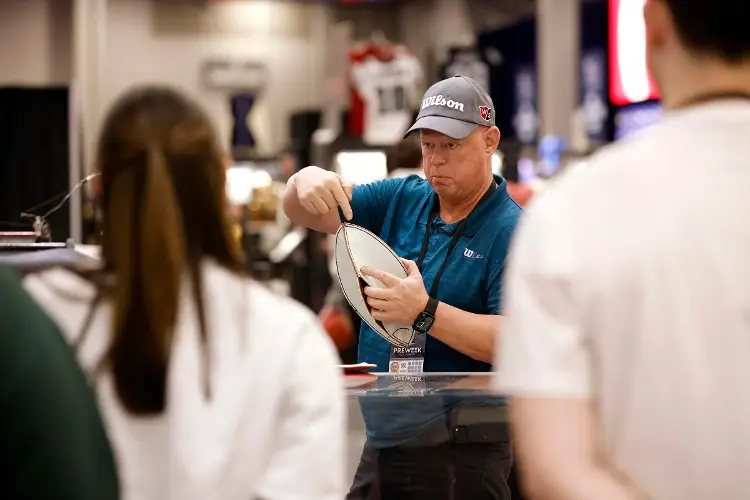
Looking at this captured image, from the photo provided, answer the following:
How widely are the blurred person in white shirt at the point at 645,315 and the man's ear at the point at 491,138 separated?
6.35 ft

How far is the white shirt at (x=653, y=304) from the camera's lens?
1.28 meters

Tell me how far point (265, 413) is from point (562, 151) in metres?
10.4

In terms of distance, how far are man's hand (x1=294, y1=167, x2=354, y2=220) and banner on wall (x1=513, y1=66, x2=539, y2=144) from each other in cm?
1165

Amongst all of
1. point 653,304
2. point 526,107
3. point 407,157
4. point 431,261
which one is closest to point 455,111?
point 431,261

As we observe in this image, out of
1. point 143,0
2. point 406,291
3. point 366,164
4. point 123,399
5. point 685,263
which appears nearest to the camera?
point 685,263

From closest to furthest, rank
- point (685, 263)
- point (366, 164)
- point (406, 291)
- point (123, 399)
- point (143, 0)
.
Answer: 1. point (685, 263)
2. point (123, 399)
3. point (406, 291)
4. point (366, 164)
5. point (143, 0)

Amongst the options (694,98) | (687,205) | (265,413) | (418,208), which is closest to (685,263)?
(687,205)

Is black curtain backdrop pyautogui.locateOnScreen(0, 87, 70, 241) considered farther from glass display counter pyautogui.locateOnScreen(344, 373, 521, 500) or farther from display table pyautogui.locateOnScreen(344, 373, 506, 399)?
glass display counter pyautogui.locateOnScreen(344, 373, 521, 500)

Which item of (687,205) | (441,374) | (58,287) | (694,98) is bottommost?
(441,374)

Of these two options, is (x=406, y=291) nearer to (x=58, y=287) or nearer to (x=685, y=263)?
(x=58, y=287)

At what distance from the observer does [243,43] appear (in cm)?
1741

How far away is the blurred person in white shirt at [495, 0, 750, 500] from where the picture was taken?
128 cm

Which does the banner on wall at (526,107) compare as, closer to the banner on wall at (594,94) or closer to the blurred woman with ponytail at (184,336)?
the banner on wall at (594,94)

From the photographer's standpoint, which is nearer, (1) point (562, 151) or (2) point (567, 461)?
(2) point (567, 461)
